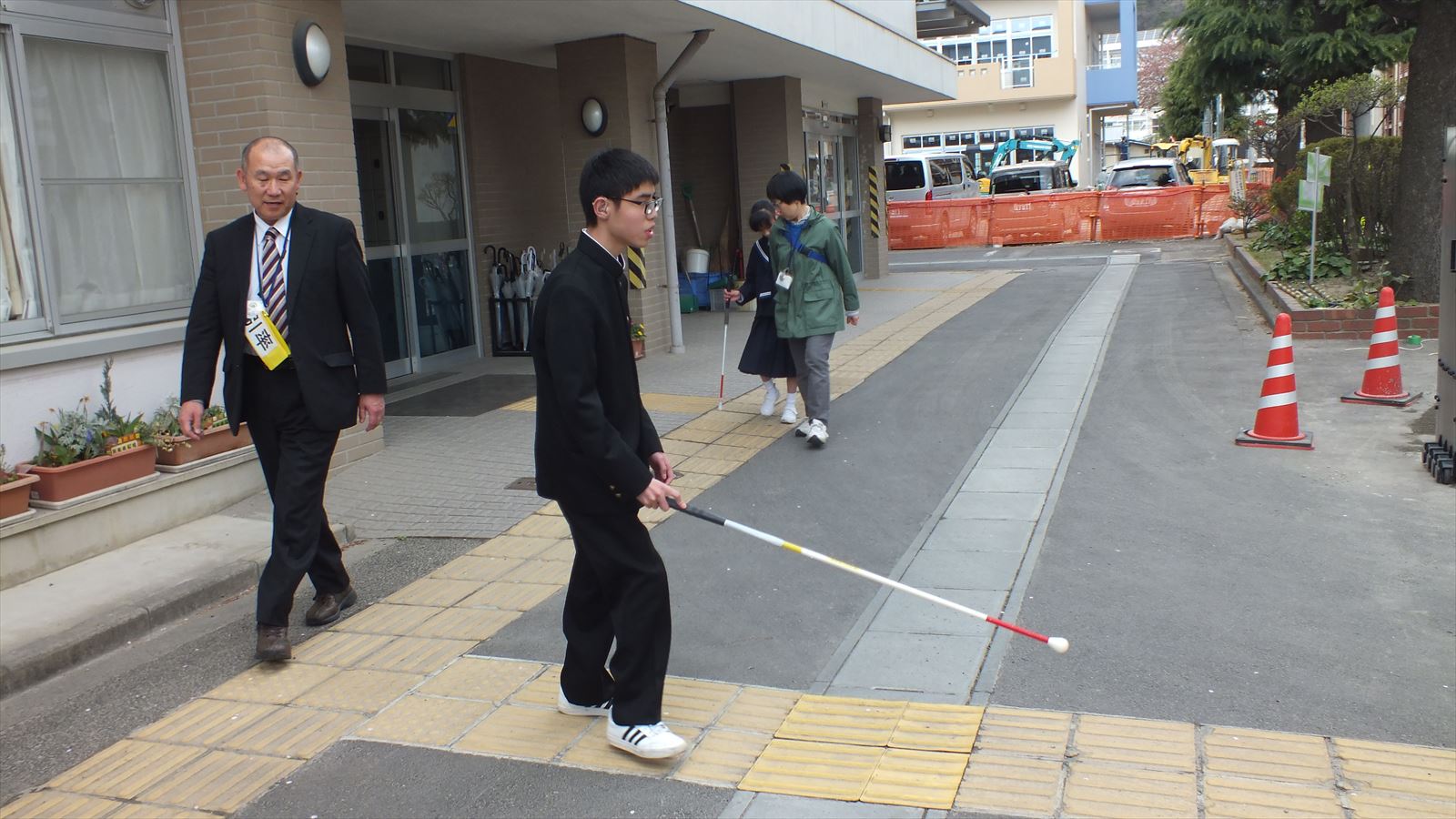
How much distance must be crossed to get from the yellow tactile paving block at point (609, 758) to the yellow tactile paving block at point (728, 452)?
4.00 m

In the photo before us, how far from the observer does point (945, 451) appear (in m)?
8.13

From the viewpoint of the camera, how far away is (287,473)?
4.78 metres

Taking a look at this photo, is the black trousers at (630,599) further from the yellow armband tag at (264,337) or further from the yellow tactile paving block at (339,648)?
the yellow armband tag at (264,337)

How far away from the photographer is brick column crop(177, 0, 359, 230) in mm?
7453

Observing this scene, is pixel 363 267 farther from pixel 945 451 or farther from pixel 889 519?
pixel 945 451

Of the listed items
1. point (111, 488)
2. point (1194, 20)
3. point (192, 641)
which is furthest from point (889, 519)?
point (1194, 20)

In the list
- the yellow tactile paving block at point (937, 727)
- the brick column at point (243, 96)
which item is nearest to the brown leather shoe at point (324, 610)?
the yellow tactile paving block at point (937, 727)

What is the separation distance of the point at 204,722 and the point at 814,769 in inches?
87.9

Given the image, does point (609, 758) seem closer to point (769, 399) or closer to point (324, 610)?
point (324, 610)

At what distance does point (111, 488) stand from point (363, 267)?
7.45 ft

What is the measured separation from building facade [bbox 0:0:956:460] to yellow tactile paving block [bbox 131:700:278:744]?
2.64 meters

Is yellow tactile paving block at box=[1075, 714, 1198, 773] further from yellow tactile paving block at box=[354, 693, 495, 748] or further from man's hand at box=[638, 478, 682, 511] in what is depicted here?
yellow tactile paving block at box=[354, 693, 495, 748]

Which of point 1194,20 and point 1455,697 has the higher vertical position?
point 1194,20

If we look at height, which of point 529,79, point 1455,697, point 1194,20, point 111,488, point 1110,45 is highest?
point 1110,45
